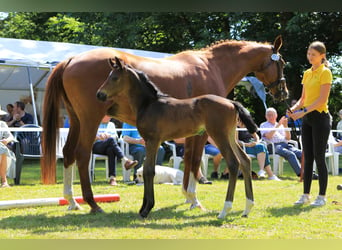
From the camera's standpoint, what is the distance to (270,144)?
34.7ft

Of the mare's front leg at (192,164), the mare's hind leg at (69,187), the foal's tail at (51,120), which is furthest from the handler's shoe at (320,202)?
the foal's tail at (51,120)

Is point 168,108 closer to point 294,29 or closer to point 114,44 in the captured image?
point 294,29

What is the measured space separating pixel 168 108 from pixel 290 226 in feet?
5.67

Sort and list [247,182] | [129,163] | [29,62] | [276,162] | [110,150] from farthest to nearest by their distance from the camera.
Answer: [29,62]
[276,162]
[110,150]
[129,163]
[247,182]

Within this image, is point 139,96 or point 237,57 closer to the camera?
point 139,96

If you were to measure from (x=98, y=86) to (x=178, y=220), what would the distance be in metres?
1.72

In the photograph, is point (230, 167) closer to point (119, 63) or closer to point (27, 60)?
point (119, 63)

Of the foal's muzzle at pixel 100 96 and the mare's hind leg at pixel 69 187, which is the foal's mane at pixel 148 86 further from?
the mare's hind leg at pixel 69 187

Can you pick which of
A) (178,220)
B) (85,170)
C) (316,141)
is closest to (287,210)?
(316,141)

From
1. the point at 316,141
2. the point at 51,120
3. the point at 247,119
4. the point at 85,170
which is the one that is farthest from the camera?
the point at 316,141

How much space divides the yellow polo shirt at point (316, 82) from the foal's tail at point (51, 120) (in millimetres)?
2995

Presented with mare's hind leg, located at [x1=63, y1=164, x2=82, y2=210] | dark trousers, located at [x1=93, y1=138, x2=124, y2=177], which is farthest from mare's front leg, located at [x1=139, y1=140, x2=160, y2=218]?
dark trousers, located at [x1=93, y1=138, x2=124, y2=177]

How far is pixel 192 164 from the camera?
6223 mm

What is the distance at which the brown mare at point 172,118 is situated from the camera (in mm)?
5234
